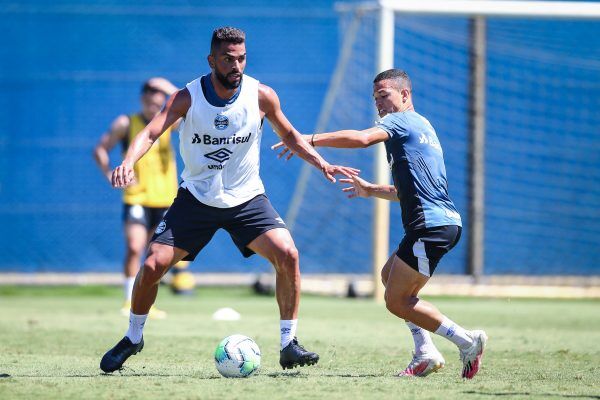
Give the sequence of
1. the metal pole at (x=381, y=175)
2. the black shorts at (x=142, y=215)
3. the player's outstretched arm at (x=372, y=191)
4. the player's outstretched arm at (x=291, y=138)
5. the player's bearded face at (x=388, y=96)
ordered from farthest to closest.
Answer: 1. the metal pole at (x=381, y=175)
2. the black shorts at (x=142, y=215)
3. the player's outstretched arm at (x=372, y=191)
4. the player's bearded face at (x=388, y=96)
5. the player's outstretched arm at (x=291, y=138)

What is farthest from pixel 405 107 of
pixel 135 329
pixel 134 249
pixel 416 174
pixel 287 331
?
pixel 134 249

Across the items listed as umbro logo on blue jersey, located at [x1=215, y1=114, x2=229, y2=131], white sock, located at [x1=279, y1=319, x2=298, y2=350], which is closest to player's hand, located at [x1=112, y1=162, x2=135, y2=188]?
umbro logo on blue jersey, located at [x1=215, y1=114, x2=229, y2=131]

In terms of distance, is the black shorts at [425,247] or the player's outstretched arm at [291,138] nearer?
the black shorts at [425,247]

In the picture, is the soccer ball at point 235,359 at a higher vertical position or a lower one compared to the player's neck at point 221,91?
lower

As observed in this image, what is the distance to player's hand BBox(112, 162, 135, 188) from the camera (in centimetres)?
661

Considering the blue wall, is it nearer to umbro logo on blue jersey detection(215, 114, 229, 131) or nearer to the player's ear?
the player's ear

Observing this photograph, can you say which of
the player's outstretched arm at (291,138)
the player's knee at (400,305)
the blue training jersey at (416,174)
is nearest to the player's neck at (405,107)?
the blue training jersey at (416,174)

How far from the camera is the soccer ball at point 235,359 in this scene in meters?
6.69

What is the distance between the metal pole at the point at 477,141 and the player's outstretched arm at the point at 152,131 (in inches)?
443

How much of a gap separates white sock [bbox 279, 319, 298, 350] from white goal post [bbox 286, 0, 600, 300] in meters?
7.47

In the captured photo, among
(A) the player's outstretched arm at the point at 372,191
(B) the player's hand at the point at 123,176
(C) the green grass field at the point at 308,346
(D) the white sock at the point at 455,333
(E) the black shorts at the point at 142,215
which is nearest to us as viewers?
(C) the green grass field at the point at 308,346

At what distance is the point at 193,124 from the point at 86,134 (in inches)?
437

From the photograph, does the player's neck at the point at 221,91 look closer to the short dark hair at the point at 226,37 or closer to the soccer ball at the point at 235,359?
the short dark hair at the point at 226,37

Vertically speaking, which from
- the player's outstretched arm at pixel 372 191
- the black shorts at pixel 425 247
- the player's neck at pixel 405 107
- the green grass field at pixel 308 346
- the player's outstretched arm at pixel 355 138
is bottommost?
the green grass field at pixel 308 346
